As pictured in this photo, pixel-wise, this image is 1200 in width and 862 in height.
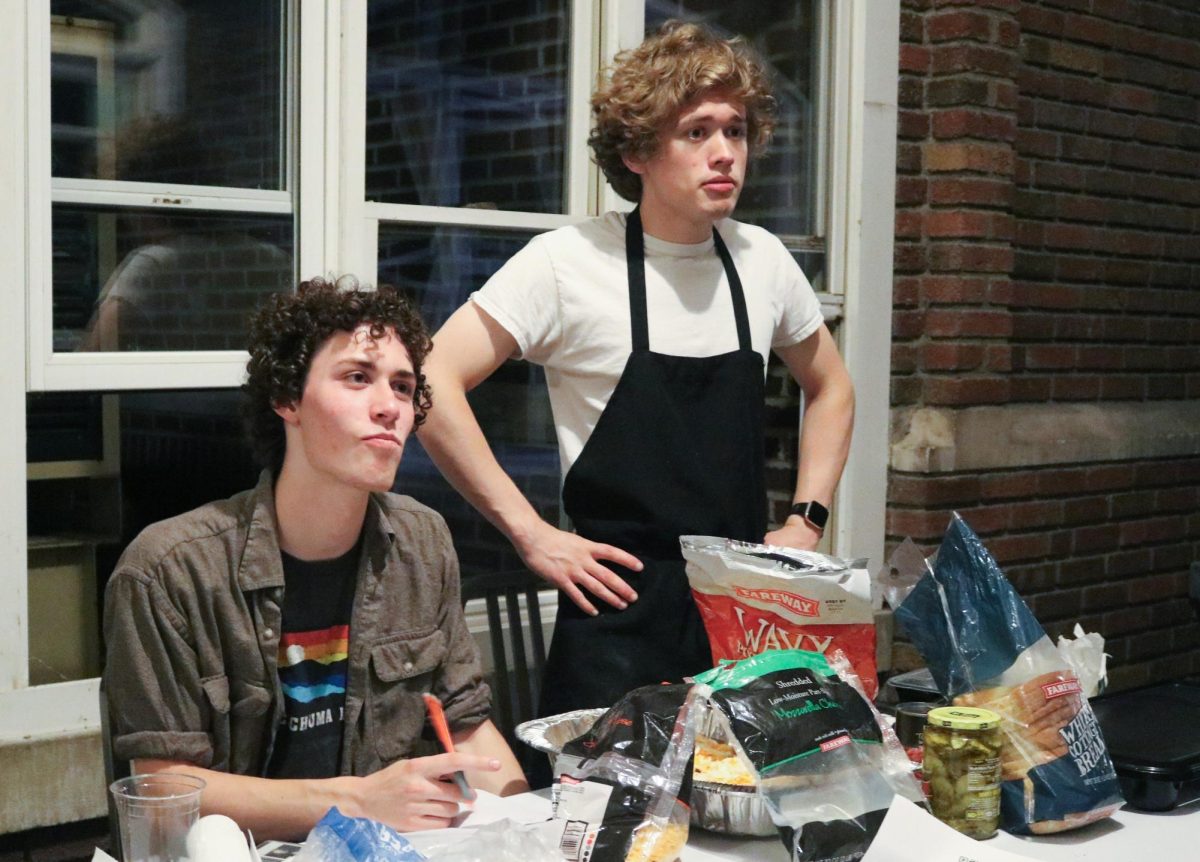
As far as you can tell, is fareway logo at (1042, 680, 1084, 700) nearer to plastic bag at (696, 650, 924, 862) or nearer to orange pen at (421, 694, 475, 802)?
plastic bag at (696, 650, 924, 862)

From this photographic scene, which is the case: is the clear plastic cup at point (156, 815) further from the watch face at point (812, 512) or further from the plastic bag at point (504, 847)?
the watch face at point (812, 512)

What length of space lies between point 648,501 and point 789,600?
1.68 feet

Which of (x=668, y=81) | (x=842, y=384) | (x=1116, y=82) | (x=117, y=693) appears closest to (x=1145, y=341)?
(x=1116, y=82)

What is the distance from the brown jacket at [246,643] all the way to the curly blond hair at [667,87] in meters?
0.83

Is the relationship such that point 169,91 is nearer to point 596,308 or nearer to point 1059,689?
point 596,308

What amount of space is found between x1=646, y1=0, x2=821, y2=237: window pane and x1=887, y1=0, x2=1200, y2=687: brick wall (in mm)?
283

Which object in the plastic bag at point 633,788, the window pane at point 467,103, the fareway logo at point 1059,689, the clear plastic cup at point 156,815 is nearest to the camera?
the clear plastic cup at point 156,815

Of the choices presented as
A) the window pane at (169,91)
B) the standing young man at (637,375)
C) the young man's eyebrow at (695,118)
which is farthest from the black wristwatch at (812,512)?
the window pane at (169,91)

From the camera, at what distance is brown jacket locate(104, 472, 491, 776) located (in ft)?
6.21

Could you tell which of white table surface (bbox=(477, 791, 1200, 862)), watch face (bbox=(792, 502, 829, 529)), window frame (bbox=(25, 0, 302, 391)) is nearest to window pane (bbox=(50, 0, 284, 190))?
window frame (bbox=(25, 0, 302, 391))

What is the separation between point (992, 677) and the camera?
199cm

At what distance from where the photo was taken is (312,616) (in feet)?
6.75

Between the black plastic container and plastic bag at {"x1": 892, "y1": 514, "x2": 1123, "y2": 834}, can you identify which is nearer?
plastic bag at {"x1": 892, "y1": 514, "x2": 1123, "y2": 834}

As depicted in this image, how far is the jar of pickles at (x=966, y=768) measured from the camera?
73.4 inches
